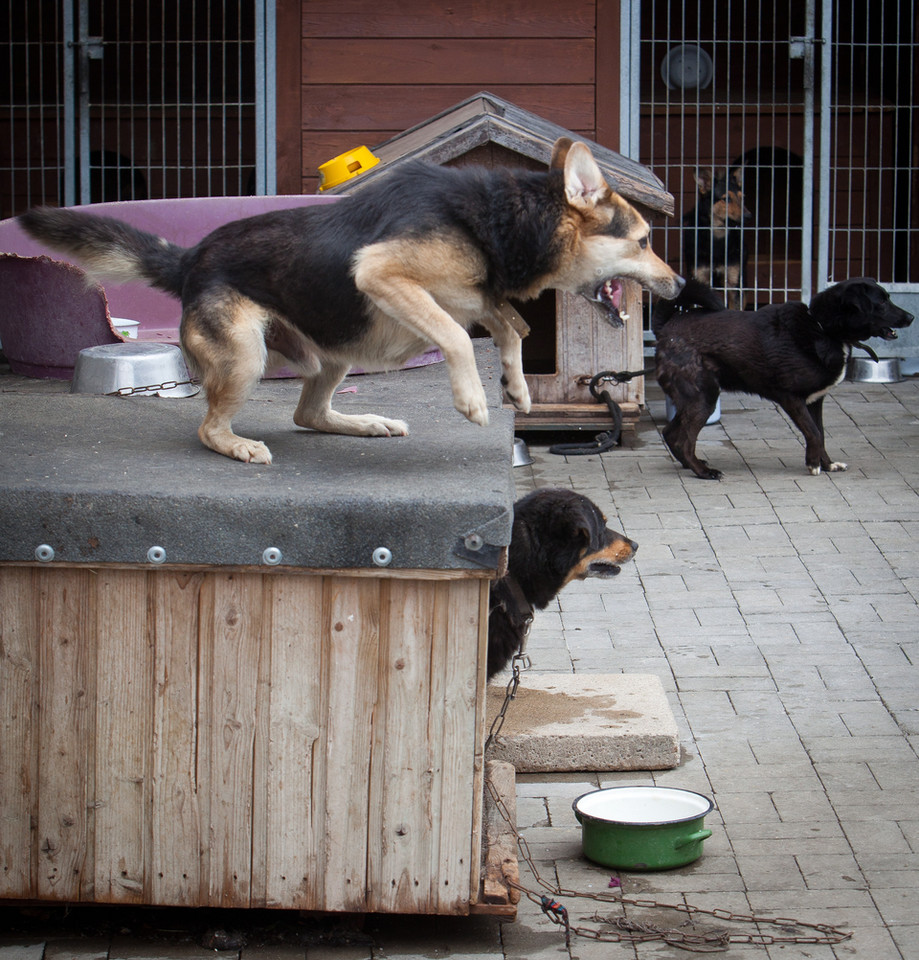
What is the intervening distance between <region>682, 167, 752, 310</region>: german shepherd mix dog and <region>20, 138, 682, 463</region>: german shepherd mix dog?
7.61 m

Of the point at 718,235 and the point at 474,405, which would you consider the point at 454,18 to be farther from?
the point at 474,405

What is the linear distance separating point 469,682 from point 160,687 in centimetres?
→ 75

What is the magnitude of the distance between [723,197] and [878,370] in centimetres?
199

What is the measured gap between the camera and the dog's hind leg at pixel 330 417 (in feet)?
13.8

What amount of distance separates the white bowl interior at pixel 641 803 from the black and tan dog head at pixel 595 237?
1.40m

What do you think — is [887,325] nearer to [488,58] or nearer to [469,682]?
[488,58]

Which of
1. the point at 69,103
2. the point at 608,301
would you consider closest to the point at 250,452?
the point at 608,301

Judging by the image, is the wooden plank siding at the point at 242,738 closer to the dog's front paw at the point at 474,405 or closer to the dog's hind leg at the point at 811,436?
the dog's front paw at the point at 474,405

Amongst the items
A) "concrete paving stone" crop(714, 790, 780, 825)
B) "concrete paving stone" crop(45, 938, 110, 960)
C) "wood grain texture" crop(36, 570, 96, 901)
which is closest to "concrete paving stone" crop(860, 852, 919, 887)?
"concrete paving stone" crop(714, 790, 780, 825)

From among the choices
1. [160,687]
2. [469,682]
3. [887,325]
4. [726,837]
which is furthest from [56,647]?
[887,325]

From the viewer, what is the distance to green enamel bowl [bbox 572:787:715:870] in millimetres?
3678

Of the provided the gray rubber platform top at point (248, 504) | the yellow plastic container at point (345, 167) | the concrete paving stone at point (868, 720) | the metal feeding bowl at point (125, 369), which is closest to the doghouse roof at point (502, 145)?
the yellow plastic container at point (345, 167)

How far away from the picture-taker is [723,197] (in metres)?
11.1

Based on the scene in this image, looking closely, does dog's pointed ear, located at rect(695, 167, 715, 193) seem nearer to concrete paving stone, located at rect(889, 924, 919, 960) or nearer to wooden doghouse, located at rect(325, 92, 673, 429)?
wooden doghouse, located at rect(325, 92, 673, 429)
